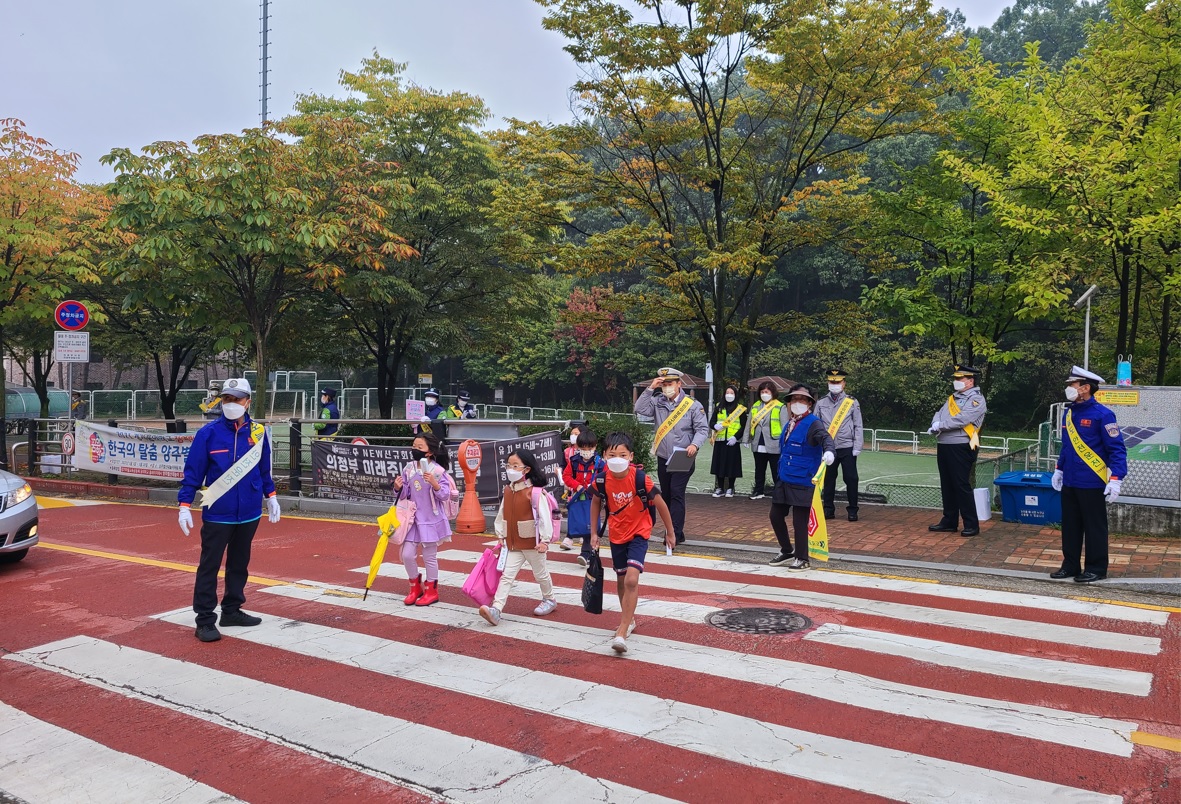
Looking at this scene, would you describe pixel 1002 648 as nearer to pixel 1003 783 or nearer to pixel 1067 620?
pixel 1067 620

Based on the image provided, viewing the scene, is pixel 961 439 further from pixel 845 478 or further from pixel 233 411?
pixel 233 411

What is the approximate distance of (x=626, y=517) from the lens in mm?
6406

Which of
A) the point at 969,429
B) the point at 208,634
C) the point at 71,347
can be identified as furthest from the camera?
the point at 71,347

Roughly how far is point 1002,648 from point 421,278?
17009 millimetres

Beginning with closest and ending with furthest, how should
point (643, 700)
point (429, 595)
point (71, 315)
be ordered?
point (643, 700)
point (429, 595)
point (71, 315)

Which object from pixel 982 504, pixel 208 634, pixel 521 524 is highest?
pixel 521 524

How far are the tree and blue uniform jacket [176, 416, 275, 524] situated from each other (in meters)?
8.17

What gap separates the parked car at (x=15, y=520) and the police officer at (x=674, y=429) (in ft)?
22.7

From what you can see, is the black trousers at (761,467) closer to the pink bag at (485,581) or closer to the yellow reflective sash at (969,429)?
the yellow reflective sash at (969,429)

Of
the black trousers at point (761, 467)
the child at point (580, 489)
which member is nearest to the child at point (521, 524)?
the child at point (580, 489)

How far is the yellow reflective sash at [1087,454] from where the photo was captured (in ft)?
26.1

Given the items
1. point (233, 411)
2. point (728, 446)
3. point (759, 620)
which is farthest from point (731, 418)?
point (233, 411)

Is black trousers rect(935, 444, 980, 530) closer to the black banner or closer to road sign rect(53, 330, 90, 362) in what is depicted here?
the black banner

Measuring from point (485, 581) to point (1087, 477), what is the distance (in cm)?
565
